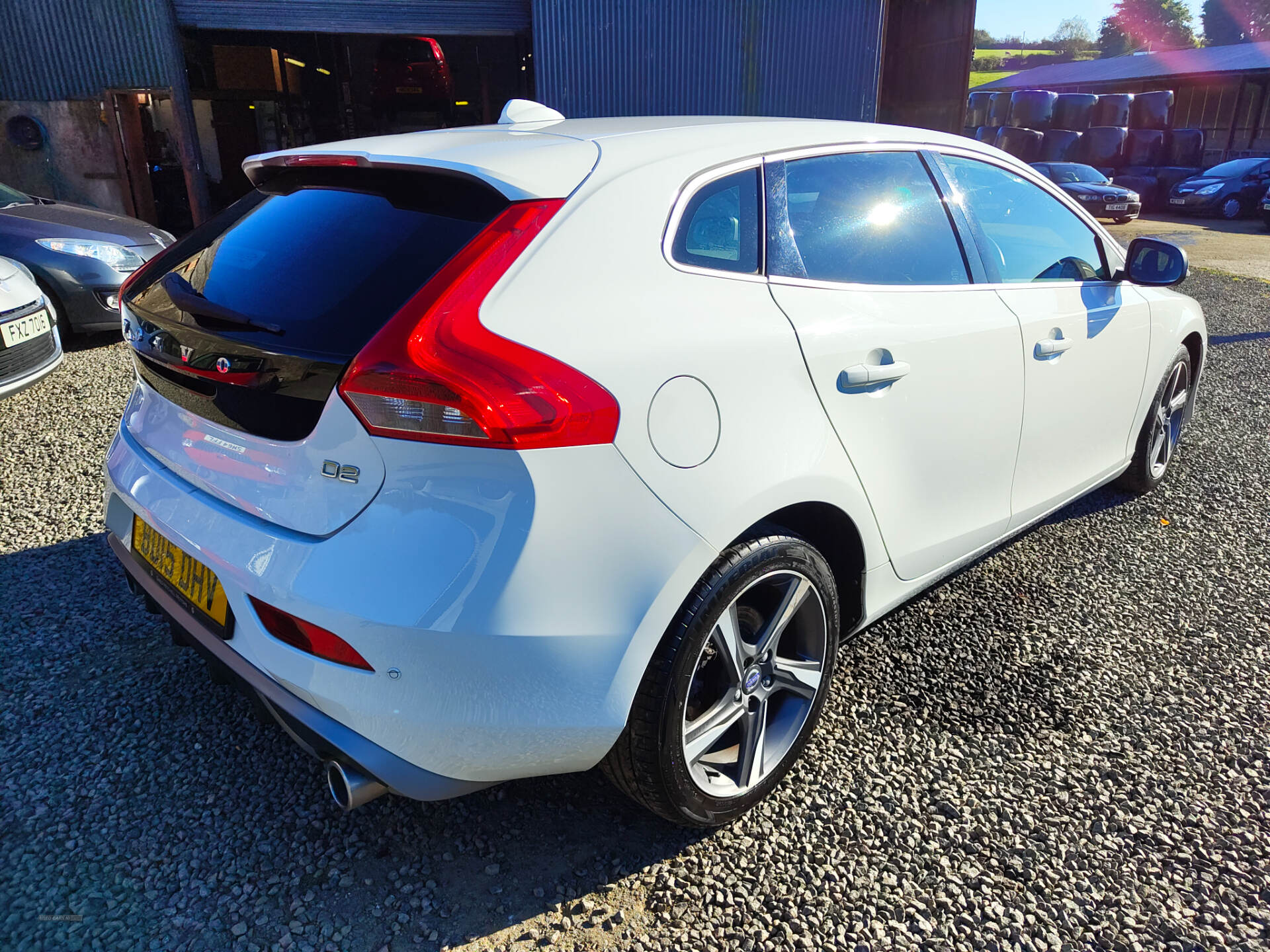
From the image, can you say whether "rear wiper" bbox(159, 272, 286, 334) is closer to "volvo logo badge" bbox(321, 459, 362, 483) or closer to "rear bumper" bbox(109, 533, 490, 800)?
"volvo logo badge" bbox(321, 459, 362, 483)

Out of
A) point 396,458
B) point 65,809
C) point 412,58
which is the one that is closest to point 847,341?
point 396,458

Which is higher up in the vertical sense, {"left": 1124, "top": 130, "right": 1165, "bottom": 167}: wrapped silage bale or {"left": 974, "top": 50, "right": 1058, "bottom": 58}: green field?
{"left": 974, "top": 50, "right": 1058, "bottom": 58}: green field

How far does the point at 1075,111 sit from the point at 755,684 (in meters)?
30.4

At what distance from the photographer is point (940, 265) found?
254cm

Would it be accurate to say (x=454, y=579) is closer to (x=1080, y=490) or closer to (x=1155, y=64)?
(x=1080, y=490)

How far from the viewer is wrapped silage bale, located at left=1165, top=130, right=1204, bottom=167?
26.7m

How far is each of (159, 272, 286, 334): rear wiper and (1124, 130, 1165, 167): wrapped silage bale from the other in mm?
30805

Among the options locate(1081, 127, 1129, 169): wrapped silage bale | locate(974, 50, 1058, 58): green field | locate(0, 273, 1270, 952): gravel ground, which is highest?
locate(974, 50, 1058, 58): green field

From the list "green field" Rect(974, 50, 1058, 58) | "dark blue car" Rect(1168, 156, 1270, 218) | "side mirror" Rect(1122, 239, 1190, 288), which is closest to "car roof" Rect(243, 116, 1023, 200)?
"side mirror" Rect(1122, 239, 1190, 288)

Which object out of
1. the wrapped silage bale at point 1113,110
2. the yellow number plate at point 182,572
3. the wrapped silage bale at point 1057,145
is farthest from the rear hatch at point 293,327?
the wrapped silage bale at point 1113,110

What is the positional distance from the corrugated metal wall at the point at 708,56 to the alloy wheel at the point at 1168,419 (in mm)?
9222

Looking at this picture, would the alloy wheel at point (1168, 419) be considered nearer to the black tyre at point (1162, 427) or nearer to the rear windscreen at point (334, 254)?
the black tyre at point (1162, 427)

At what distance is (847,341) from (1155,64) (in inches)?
1779

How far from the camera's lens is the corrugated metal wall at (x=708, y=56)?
38.8ft
